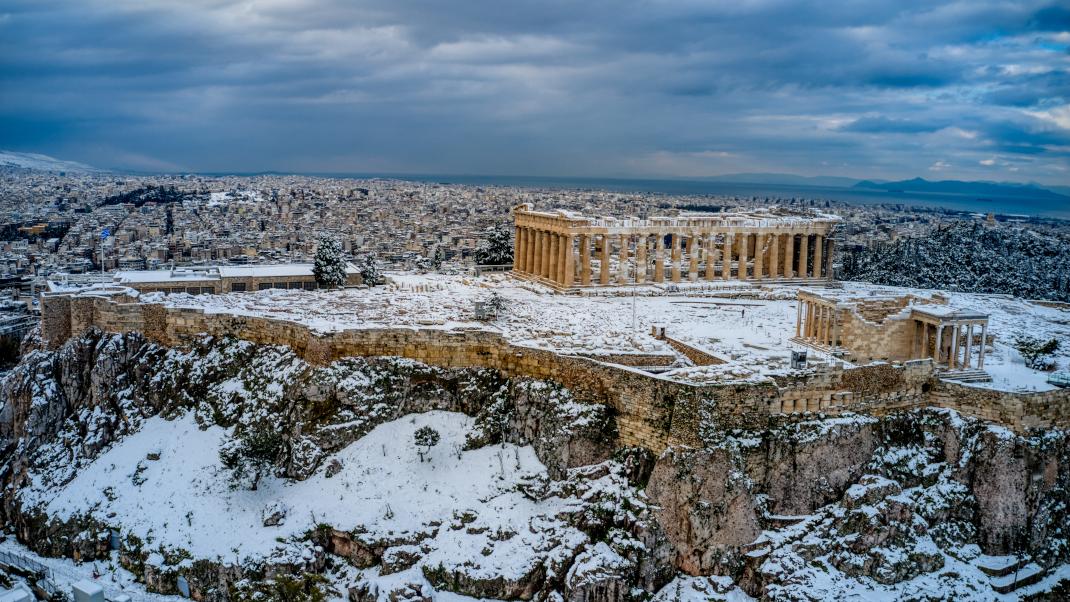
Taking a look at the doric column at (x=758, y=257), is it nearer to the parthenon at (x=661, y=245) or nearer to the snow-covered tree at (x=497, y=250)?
the parthenon at (x=661, y=245)

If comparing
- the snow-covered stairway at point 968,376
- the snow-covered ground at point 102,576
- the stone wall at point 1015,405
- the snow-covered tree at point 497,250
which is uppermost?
the snow-covered tree at point 497,250

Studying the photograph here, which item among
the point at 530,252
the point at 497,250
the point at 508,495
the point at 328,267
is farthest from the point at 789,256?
the point at 508,495

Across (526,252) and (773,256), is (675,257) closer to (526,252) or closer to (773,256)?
(773,256)

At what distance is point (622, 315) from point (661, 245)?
12905 mm

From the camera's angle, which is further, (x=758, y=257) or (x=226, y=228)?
(x=226, y=228)

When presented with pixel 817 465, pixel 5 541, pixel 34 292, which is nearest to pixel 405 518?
pixel 817 465

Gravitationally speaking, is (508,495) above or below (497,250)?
below

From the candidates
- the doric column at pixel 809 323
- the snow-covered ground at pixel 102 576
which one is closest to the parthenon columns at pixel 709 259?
the doric column at pixel 809 323

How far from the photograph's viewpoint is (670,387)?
27.7 meters

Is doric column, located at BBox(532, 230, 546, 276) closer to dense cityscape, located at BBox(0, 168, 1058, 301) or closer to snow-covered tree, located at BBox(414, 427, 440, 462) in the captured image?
dense cityscape, located at BBox(0, 168, 1058, 301)

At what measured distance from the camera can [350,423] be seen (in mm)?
30938

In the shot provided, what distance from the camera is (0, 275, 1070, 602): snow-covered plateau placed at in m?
26.1

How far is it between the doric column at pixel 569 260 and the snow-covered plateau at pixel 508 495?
15.3 metres

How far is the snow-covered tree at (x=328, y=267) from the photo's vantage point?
50.9 m
